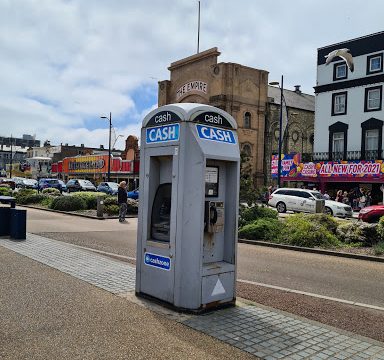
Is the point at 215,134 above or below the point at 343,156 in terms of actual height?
below

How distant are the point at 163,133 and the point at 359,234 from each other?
8774mm

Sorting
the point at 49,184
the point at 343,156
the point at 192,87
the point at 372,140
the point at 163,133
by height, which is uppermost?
the point at 192,87

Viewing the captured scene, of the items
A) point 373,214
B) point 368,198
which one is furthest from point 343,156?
point 373,214

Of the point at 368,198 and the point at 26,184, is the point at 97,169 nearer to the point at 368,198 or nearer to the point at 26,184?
the point at 26,184

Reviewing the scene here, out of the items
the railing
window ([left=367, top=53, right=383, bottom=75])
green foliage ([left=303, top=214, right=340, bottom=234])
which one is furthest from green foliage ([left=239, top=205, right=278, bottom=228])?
window ([left=367, top=53, right=383, bottom=75])

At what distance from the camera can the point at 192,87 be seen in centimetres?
4822

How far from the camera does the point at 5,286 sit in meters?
6.43

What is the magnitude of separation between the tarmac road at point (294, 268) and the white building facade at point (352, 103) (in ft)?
83.2

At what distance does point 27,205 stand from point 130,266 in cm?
1934

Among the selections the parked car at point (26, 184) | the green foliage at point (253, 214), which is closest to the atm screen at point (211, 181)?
the green foliage at point (253, 214)

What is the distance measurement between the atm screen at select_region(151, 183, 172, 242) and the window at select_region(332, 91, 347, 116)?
109ft

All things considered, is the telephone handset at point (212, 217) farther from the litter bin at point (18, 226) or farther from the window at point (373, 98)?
the window at point (373, 98)

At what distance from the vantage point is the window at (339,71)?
36000 millimetres

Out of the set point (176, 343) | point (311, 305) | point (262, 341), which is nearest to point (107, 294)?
point (176, 343)
